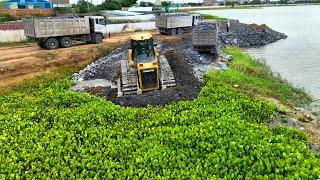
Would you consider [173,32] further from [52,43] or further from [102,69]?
[102,69]

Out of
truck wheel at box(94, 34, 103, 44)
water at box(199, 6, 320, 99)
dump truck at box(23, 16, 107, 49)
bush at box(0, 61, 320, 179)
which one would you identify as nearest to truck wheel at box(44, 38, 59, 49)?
dump truck at box(23, 16, 107, 49)

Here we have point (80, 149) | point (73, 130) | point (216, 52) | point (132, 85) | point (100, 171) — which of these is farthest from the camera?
point (216, 52)

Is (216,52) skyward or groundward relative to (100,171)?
skyward

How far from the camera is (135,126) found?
1590 cm

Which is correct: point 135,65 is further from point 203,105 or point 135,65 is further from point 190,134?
point 190,134

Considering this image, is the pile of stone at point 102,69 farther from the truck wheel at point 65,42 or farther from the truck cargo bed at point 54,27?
the truck cargo bed at point 54,27

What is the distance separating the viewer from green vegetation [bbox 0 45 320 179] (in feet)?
39.4

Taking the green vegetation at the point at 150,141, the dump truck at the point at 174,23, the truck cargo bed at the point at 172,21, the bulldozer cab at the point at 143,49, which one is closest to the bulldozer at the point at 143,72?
the bulldozer cab at the point at 143,49

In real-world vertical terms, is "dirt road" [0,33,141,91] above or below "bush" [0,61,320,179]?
above

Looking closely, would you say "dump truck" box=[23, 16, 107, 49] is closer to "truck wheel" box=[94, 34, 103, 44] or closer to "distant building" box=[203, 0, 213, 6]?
"truck wheel" box=[94, 34, 103, 44]

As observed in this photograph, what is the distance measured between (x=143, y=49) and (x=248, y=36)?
34.0 meters

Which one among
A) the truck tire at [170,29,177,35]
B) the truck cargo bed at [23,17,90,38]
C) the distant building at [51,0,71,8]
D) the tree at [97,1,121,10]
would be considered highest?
the distant building at [51,0,71,8]

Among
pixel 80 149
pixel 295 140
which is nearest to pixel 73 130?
pixel 80 149

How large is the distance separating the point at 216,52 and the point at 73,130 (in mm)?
19059
